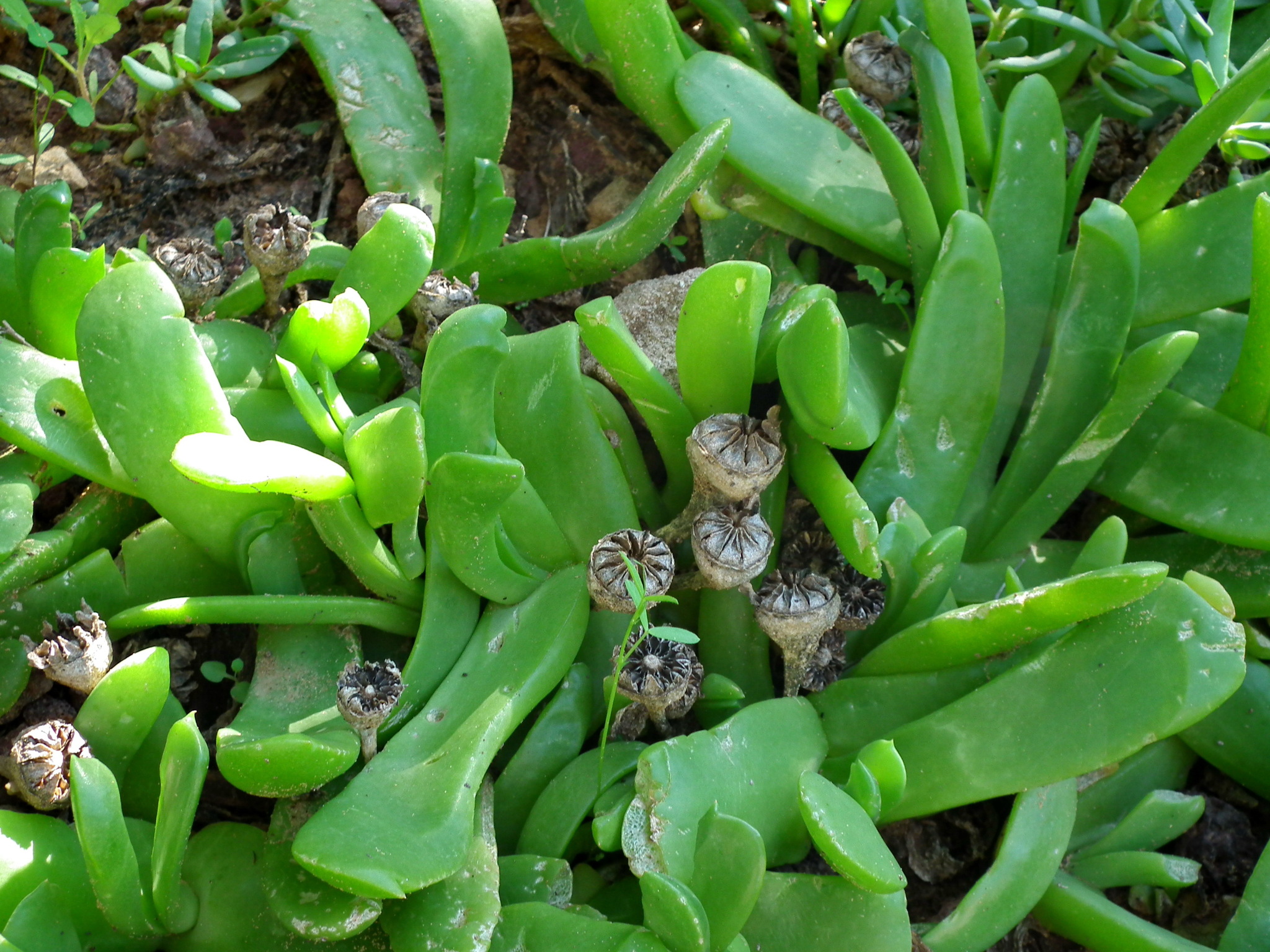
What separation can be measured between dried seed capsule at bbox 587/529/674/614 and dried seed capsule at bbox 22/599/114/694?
0.44 metres

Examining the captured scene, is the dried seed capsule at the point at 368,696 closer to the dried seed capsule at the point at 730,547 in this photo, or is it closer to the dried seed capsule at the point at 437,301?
the dried seed capsule at the point at 730,547

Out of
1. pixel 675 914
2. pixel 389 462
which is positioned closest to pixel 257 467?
pixel 389 462

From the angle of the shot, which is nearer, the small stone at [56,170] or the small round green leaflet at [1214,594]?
the small round green leaflet at [1214,594]

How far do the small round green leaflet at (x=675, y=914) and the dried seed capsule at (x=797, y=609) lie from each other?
0.86 ft

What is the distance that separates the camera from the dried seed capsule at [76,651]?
0.95m

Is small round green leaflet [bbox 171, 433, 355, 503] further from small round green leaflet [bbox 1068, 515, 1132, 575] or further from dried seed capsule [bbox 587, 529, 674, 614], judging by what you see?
small round green leaflet [bbox 1068, 515, 1132, 575]

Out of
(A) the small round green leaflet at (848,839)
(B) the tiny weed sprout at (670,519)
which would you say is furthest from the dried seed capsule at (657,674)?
(A) the small round green leaflet at (848,839)

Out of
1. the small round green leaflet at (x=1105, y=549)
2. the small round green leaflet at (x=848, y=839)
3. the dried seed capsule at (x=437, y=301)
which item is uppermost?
the small round green leaflet at (x=1105, y=549)

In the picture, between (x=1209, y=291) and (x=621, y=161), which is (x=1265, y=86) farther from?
(x=621, y=161)

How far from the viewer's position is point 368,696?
34.6 inches

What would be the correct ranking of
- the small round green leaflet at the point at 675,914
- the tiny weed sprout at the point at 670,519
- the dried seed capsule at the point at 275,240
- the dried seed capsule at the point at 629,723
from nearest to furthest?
the small round green leaflet at the point at 675,914, the tiny weed sprout at the point at 670,519, the dried seed capsule at the point at 629,723, the dried seed capsule at the point at 275,240

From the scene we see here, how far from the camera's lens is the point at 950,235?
3.60 feet

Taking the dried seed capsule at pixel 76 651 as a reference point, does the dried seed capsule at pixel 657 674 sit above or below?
above

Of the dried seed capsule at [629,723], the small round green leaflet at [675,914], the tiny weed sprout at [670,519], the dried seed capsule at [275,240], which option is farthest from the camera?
the dried seed capsule at [275,240]
